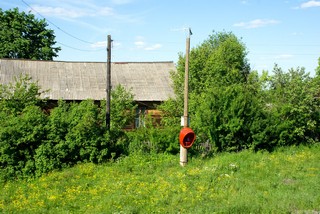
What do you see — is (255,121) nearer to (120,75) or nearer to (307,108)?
(307,108)

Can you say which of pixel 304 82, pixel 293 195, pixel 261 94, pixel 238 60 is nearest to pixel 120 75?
pixel 238 60

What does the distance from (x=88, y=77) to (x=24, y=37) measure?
54.1 ft

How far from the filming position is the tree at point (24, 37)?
1475 inches

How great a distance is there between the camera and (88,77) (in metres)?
27.5

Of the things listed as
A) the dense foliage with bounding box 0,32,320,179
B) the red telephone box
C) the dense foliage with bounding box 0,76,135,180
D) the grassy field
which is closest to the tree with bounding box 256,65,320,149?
the dense foliage with bounding box 0,32,320,179

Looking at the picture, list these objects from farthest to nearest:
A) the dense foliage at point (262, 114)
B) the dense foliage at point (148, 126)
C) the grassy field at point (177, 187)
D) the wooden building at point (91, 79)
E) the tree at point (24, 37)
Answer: the tree at point (24, 37), the wooden building at point (91, 79), the dense foliage at point (262, 114), the dense foliage at point (148, 126), the grassy field at point (177, 187)

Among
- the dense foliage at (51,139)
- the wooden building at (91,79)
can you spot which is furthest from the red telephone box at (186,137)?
the wooden building at (91,79)

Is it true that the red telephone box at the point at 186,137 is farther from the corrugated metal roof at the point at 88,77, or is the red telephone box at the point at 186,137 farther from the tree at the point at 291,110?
the corrugated metal roof at the point at 88,77

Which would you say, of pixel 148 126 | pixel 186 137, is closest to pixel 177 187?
pixel 186 137

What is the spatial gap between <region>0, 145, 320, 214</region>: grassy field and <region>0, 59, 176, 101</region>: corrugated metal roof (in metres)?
12.0

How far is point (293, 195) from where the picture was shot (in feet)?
31.8

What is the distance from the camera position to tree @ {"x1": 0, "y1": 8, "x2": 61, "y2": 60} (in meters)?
37.5

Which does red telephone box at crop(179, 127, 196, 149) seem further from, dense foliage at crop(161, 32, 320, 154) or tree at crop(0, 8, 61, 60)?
tree at crop(0, 8, 61, 60)

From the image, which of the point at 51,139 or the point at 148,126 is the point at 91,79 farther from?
the point at 51,139
